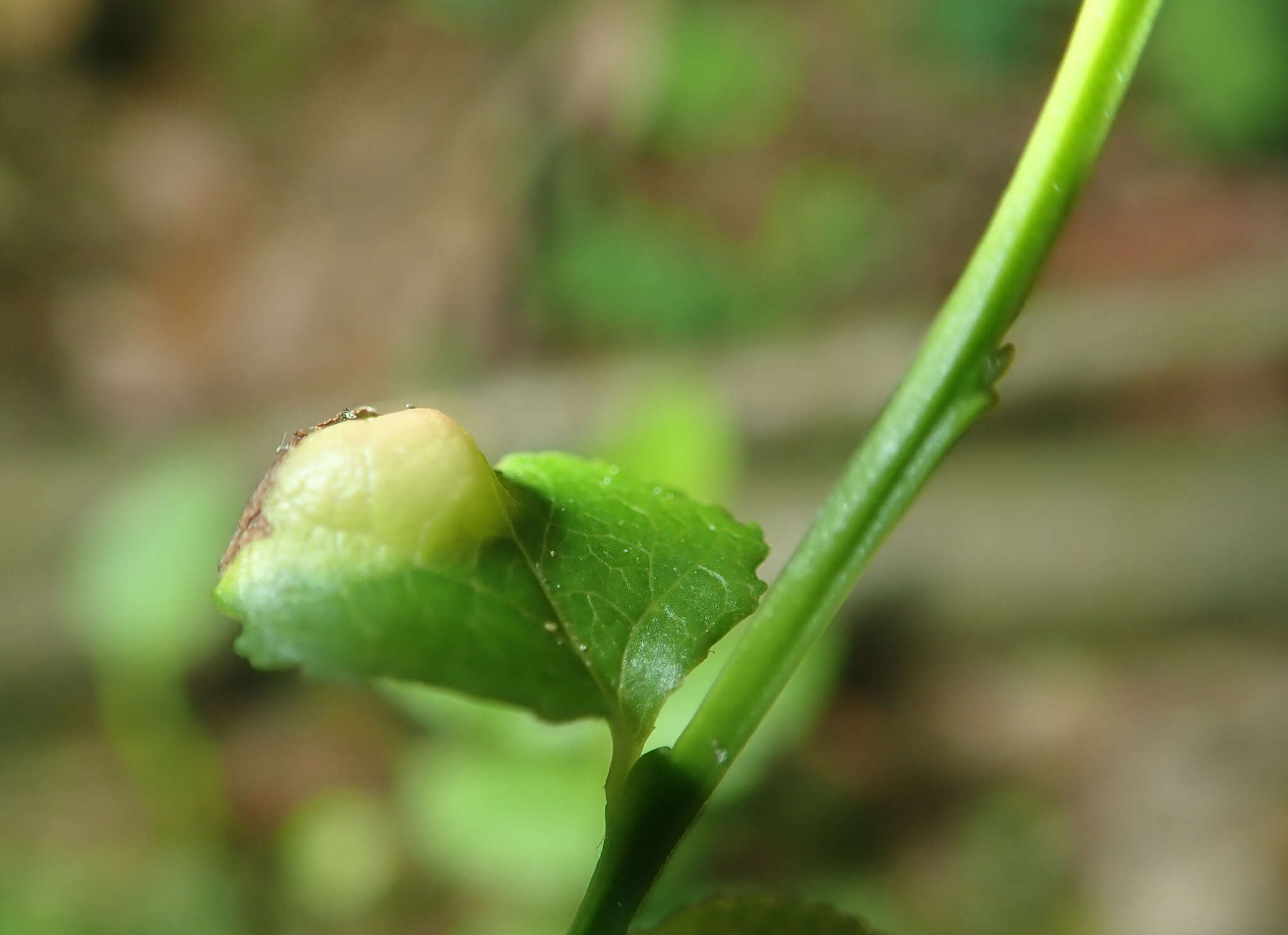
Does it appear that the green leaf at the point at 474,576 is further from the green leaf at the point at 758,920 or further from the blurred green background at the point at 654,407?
the blurred green background at the point at 654,407

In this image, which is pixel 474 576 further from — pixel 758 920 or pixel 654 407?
pixel 654 407

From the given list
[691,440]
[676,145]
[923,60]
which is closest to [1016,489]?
[691,440]

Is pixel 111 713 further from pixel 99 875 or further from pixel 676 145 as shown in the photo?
pixel 676 145

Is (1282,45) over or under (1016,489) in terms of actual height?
over

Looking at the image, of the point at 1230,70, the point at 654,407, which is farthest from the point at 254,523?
the point at 1230,70

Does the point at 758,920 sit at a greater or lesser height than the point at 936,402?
lesser

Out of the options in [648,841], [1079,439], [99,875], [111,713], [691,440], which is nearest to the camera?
[648,841]
